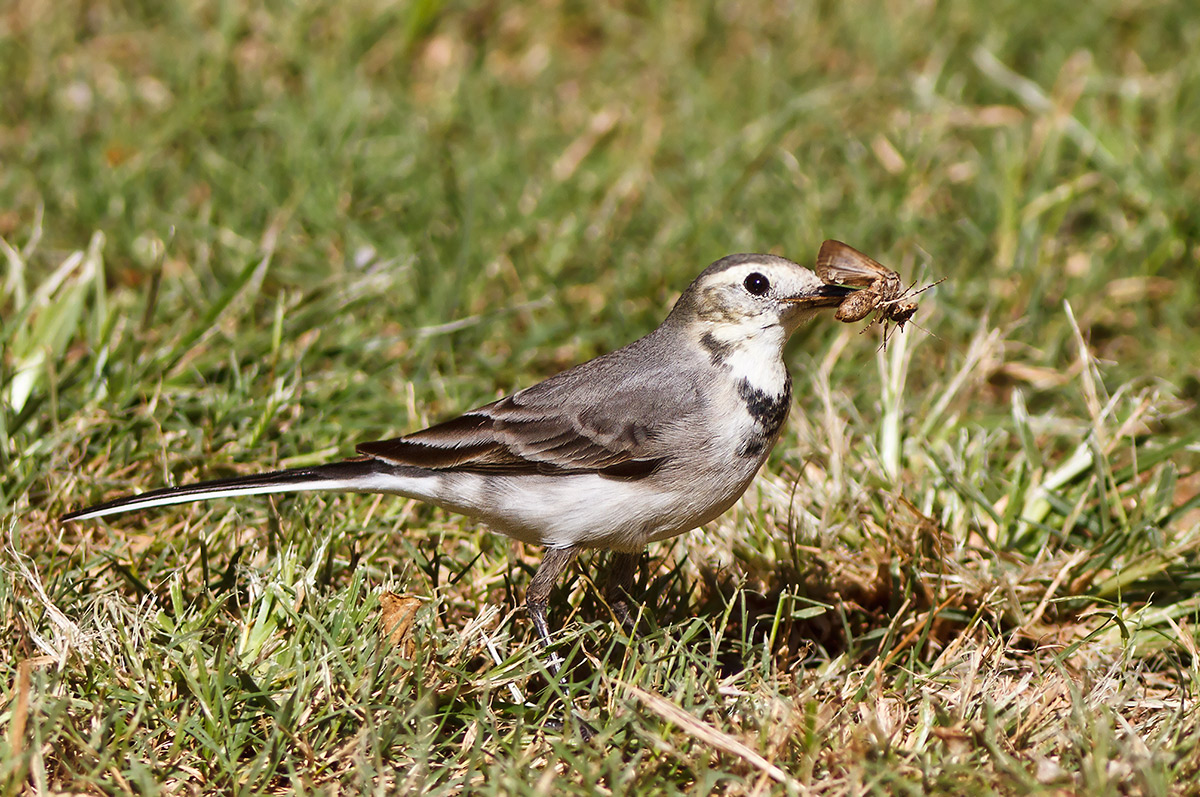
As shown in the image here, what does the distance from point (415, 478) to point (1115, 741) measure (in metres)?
2.19

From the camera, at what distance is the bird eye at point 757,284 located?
13.4ft

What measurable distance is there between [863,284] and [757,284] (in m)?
0.43

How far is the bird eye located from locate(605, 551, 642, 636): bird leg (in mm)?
951

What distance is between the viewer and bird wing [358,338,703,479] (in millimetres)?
4016

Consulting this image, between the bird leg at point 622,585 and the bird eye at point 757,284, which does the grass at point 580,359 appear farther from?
the bird eye at point 757,284

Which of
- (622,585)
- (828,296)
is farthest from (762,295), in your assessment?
(622,585)

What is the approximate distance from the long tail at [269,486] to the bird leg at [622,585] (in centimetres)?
82

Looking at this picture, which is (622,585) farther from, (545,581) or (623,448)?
(623,448)

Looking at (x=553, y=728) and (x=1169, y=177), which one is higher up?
(x=1169, y=177)

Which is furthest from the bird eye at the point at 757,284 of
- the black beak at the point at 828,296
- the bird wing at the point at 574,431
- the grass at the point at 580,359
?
the grass at the point at 580,359

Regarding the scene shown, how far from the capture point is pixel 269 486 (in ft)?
12.9

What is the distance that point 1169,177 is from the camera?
21.2ft

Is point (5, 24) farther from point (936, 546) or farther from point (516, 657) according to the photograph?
point (936, 546)

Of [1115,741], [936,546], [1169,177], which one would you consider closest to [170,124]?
[936,546]
